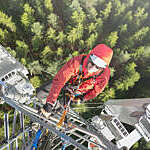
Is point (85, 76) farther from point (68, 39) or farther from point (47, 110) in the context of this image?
point (68, 39)

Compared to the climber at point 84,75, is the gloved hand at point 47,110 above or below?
below

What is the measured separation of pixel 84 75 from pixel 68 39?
54.1ft

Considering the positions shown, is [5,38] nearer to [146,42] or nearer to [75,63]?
[75,63]

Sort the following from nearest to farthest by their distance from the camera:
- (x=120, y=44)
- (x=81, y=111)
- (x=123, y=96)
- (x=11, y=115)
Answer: (x=11, y=115)
(x=81, y=111)
(x=123, y=96)
(x=120, y=44)

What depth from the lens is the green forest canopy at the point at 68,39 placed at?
19484mm

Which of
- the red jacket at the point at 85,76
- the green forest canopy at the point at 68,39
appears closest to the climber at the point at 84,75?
the red jacket at the point at 85,76

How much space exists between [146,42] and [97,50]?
2367cm

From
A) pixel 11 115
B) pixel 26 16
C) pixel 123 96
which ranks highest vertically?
pixel 26 16

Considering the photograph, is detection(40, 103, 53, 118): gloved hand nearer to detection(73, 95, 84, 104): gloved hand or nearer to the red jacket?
the red jacket

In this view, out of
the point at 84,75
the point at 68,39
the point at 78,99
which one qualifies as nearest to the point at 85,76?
the point at 84,75

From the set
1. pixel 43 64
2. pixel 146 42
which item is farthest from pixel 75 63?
pixel 146 42

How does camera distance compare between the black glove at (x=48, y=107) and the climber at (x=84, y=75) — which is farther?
the black glove at (x=48, y=107)

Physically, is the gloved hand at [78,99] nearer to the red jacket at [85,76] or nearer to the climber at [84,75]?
the climber at [84,75]

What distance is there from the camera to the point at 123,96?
2144 cm
